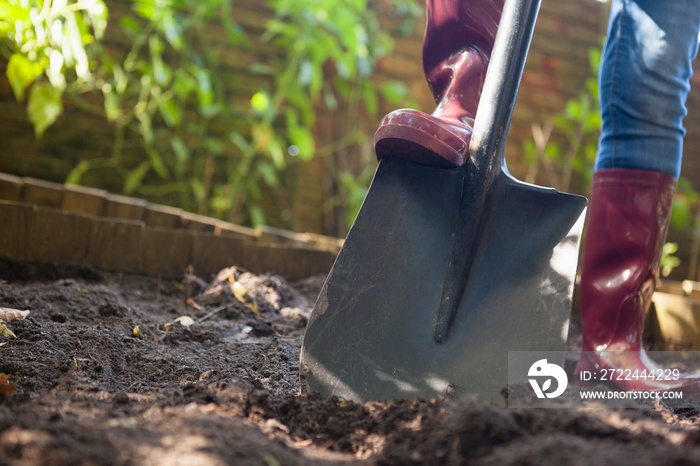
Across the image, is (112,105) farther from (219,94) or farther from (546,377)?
(546,377)

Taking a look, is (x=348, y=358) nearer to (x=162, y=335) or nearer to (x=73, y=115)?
(x=162, y=335)

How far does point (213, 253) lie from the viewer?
194 cm

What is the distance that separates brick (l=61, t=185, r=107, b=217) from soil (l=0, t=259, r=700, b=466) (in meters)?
0.57

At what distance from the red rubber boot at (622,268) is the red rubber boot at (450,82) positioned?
38 centimetres

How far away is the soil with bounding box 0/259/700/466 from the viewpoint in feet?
2.29

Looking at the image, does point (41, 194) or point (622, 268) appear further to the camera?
point (41, 194)

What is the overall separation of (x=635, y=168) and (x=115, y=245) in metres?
1.32

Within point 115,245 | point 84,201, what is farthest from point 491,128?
point 84,201

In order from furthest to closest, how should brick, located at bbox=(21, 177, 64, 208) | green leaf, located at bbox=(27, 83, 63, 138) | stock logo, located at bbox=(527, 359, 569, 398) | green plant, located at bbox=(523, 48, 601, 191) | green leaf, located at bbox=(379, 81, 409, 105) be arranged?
green plant, located at bbox=(523, 48, 601, 191), green leaf, located at bbox=(379, 81, 409, 105), green leaf, located at bbox=(27, 83, 63, 138), brick, located at bbox=(21, 177, 64, 208), stock logo, located at bbox=(527, 359, 569, 398)

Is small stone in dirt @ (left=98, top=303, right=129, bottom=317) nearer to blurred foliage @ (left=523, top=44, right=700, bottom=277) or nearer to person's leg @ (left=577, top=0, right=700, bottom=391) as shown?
person's leg @ (left=577, top=0, right=700, bottom=391)

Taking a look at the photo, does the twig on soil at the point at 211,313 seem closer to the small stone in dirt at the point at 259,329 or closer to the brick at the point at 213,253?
the small stone in dirt at the point at 259,329

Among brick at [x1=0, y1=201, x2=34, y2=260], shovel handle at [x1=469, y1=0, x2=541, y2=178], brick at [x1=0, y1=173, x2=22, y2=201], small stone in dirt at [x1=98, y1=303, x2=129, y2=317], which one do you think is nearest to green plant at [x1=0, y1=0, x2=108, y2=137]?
brick at [x1=0, y1=173, x2=22, y2=201]

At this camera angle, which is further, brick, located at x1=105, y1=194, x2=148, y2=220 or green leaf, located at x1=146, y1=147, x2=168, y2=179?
green leaf, located at x1=146, y1=147, x2=168, y2=179

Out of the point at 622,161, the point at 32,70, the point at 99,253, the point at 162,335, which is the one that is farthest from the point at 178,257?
the point at 622,161
